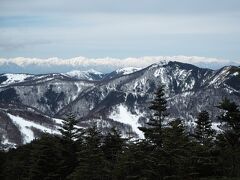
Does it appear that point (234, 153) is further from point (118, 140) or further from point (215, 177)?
point (118, 140)

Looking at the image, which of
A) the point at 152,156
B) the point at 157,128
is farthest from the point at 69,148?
the point at 152,156

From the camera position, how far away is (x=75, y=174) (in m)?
48.3

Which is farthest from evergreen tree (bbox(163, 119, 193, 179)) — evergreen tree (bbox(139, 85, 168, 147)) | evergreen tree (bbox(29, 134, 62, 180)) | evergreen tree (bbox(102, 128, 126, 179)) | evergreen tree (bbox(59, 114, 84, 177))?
evergreen tree (bbox(59, 114, 84, 177))

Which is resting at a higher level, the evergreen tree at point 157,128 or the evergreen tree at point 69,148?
the evergreen tree at point 157,128

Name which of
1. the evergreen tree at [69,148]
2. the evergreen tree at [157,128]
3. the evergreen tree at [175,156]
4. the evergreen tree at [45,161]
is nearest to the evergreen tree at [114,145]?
the evergreen tree at [69,148]

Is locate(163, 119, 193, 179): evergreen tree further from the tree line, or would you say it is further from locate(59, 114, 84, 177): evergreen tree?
locate(59, 114, 84, 177): evergreen tree

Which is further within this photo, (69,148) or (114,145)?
(69,148)

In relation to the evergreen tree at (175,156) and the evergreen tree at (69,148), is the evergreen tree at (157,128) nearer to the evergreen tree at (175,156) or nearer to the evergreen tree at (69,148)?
the evergreen tree at (175,156)

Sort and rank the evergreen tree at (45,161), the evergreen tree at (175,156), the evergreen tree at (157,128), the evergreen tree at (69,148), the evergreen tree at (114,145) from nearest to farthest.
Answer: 1. the evergreen tree at (175,156)
2. the evergreen tree at (157,128)
3. the evergreen tree at (45,161)
4. the evergreen tree at (114,145)
5. the evergreen tree at (69,148)

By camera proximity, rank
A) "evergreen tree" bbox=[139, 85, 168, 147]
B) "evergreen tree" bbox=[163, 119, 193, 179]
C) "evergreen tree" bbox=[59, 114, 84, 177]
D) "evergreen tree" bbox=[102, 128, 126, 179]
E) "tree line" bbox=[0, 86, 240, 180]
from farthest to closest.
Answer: "evergreen tree" bbox=[59, 114, 84, 177], "evergreen tree" bbox=[102, 128, 126, 179], "evergreen tree" bbox=[139, 85, 168, 147], "tree line" bbox=[0, 86, 240, 180], "evergreen tree" bbox=[163, 119, 193, 179]

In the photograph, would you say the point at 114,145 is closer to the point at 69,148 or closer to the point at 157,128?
the point at 69,148

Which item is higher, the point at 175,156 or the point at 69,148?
the point at 175,156

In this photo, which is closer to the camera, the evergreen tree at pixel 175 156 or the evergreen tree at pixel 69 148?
the evergreen tree at pixel 175 156

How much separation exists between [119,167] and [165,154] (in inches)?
323
